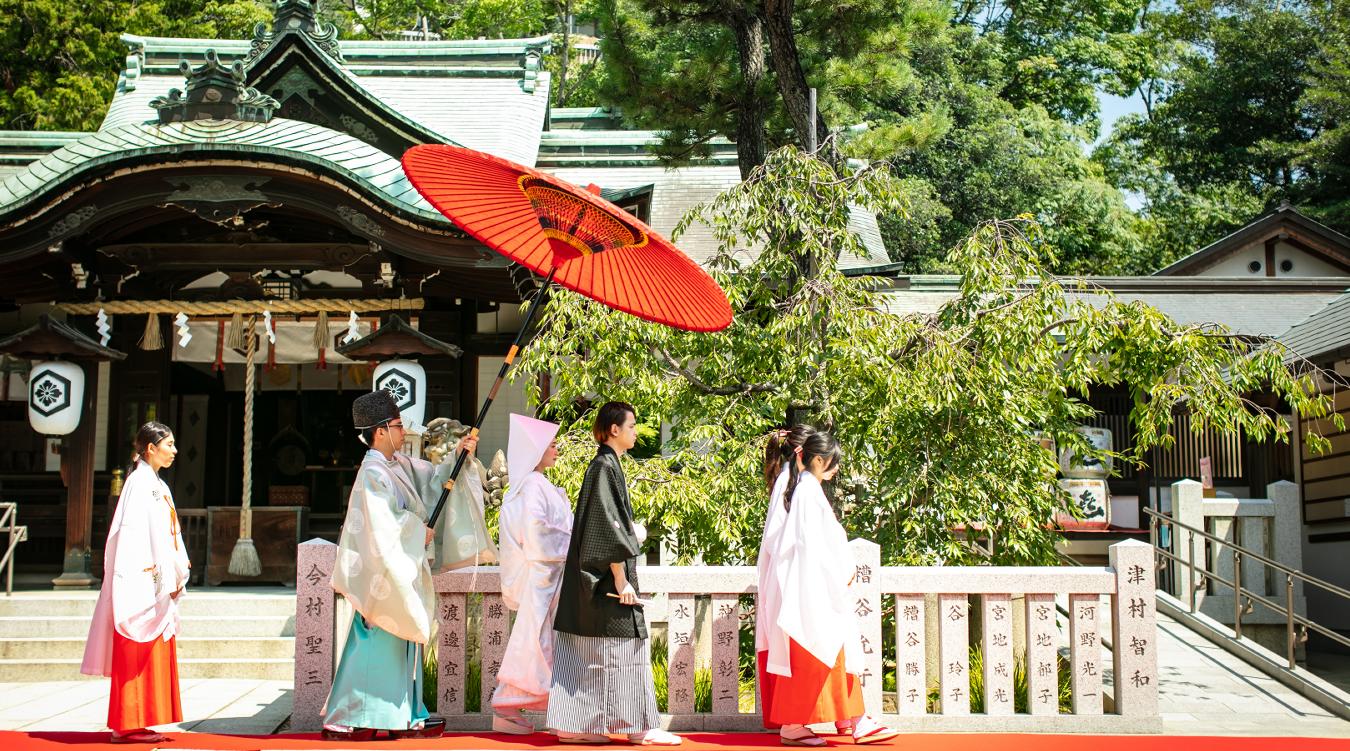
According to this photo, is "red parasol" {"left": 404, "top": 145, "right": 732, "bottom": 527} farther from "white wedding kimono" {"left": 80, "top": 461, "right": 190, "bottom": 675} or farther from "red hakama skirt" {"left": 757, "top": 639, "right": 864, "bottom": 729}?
"red hakama skirt" {"left": 757, "top": 639, "right": 864, "bottom": 729}

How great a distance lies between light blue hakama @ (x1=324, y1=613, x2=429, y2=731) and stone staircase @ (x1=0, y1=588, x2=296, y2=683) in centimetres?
289

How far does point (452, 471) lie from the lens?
6.05 m

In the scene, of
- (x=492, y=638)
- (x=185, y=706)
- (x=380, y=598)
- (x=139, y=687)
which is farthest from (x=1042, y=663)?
(x=185, y=706)

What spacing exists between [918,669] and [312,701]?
3.46m

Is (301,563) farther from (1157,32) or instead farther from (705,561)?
(1157,32)

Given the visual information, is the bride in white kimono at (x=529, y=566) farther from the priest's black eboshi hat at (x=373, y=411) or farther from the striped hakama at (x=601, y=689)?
the priest's black eboshi hat at (x=373, y=411)

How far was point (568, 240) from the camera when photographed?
20.6 ft

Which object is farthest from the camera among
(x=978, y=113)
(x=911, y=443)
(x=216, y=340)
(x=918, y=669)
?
(x=978, y=113)

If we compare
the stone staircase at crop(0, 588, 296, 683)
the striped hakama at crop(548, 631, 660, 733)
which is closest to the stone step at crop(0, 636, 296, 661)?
the stone staircase at crop(0, 588, 296, 683)

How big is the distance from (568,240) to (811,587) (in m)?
2.31

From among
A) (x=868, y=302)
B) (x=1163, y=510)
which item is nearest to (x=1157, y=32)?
(x=1163, y=510)

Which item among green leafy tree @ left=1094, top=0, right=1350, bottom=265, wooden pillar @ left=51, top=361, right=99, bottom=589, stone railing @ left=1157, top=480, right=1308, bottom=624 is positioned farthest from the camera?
green leafy tree @ left=1094, top=0, right=1350, bottom=265

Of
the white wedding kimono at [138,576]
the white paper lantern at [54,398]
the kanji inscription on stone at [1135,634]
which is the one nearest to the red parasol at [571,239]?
the white wedding kimono at [138,576]

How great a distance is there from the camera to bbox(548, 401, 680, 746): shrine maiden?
573 cm
